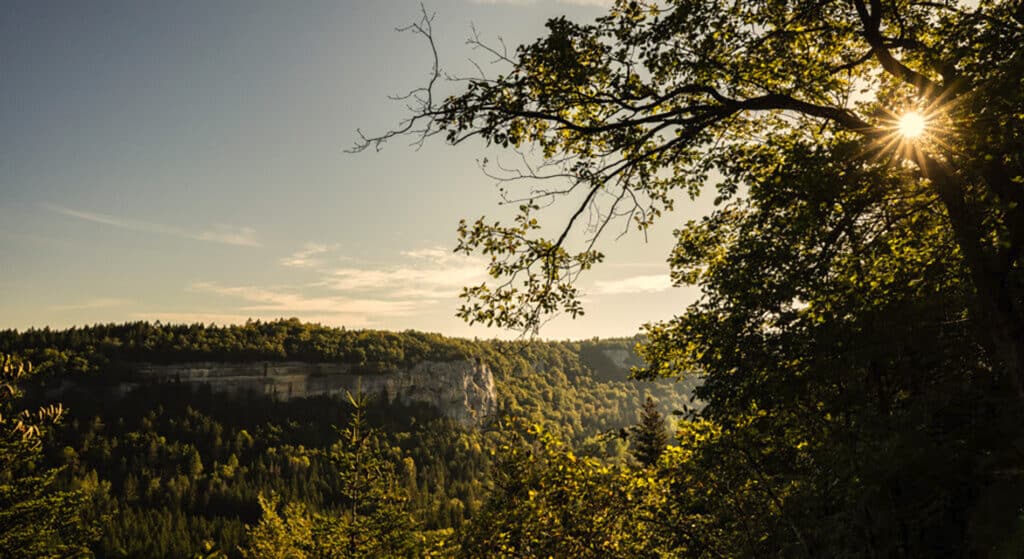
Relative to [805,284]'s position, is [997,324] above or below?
below

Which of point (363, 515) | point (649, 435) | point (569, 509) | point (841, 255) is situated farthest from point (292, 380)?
point (841, 255)

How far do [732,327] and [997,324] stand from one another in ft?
7.82

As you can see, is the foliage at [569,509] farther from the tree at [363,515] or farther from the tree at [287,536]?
the tree at [287,536]

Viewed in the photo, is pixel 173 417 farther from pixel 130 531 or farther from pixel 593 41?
pixel 593 41

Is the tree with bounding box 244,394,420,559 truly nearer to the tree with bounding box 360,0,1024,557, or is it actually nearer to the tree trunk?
the tree with bounding box 360,0,1024,557

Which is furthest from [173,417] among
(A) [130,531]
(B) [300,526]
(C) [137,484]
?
(B) [300,526]

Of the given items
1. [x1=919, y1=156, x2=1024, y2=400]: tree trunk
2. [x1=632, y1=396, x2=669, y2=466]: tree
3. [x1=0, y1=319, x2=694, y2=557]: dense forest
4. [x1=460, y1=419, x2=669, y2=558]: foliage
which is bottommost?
[x1=0, y1=319, x2=694, y2=557]: dense forest

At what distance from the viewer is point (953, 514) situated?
7.04 metres

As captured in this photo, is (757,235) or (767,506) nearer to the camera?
(757,235)

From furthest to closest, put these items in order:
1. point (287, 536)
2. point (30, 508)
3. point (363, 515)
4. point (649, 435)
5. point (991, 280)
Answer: point (649, 435), point (287, 536), point (363, 515), point (30, 508), point (991, 280)

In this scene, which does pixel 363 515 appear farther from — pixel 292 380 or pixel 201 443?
pixel 292 380

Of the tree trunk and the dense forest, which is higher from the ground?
the tree trunk

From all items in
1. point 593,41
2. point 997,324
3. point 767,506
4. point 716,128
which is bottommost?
point 767,506

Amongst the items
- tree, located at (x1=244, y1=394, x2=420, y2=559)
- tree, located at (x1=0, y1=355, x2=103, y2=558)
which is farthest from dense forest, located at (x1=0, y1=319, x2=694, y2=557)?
tree, located at (x1=244, y1=394, x2=420, y2=559)
